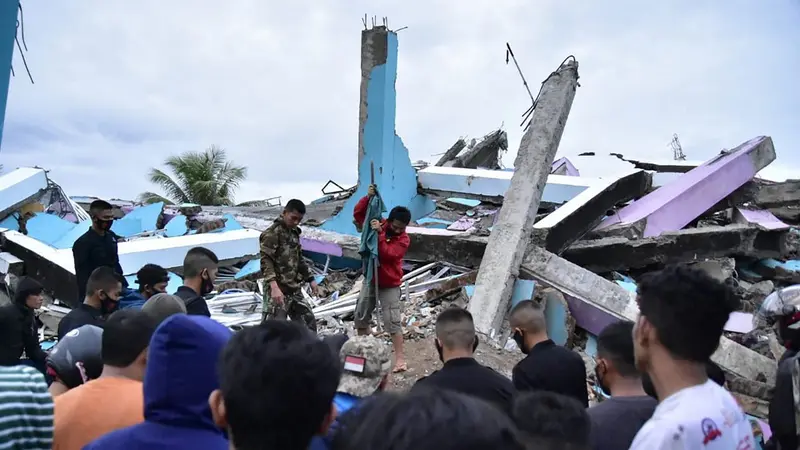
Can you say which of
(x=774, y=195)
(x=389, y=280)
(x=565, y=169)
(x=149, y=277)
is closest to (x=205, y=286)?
(x=149, y=277)

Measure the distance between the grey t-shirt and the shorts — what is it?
3.41 meters

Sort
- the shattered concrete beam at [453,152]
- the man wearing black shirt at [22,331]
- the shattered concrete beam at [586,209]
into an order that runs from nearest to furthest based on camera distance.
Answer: the man wearing black shirt at [22,331] → the shattered concrete beam at [586,209] → the shattered concrete beam at [453,152]

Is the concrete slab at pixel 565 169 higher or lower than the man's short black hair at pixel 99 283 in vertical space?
higher

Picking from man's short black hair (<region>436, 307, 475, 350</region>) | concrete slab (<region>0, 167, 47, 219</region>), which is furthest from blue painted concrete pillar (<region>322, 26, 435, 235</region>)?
man's short black hair (<region>436, 307, 475, 350</region>)

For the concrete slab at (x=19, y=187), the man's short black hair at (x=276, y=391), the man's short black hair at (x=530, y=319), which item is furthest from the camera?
the concrete slab at (x=19, y=187)

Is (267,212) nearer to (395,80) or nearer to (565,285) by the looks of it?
(395,80)

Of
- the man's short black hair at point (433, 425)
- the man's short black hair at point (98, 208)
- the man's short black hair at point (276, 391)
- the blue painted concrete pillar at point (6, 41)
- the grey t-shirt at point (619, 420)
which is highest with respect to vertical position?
the blue painted concrete pillar at point (6, 41)

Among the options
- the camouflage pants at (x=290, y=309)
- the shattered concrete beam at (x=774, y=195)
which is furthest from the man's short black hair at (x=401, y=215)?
the shattered concrete beam at (x=774, y=195)

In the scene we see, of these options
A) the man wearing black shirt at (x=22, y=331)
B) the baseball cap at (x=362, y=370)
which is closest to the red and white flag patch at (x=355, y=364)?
the baseball cap at (x=362, y=370)

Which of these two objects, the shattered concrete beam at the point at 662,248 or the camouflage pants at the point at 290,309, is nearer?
the camouflage pants at the point at 290,309

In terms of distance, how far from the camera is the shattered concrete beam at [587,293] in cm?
661

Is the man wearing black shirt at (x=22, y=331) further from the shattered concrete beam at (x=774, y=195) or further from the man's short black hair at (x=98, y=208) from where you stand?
the shattered concrete beam at (x=774, y=195)

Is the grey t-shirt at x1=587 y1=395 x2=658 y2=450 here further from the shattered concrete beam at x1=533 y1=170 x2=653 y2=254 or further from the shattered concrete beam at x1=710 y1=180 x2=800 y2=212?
the shattered concrete beam at x1=710 y1=180 x2=800 y2=212

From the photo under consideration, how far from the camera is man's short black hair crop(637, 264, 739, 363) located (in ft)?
5.72
